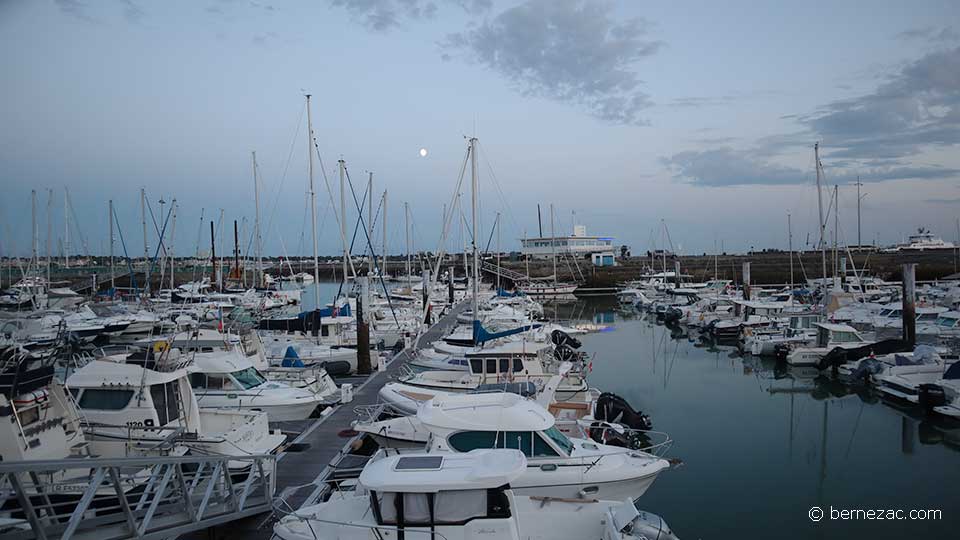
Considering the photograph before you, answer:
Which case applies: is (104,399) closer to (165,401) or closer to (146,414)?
(146,414)

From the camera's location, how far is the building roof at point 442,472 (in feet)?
22.4

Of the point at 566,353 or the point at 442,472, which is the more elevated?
the point at 442,472

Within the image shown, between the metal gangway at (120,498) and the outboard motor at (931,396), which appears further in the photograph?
the outboard motor at (931,396)

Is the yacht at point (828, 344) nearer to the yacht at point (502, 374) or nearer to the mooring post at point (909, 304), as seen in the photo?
the mooring post at point (909, 304)

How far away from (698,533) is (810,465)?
621 centimetres

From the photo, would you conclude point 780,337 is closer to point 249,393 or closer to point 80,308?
point 249,393

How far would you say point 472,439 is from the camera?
32.8 ft

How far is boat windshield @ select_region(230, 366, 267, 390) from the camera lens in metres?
16.0

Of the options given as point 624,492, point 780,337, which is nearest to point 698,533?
point 624,492

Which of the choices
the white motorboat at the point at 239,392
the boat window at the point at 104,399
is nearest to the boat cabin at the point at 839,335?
the white motorboat at the point at 239,392

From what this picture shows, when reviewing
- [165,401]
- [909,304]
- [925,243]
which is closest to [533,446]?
[165,401]

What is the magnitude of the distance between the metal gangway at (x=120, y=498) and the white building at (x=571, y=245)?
77735 mm

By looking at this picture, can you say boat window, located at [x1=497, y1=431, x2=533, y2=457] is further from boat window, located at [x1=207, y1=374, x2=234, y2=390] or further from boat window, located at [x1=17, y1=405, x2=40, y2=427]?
boat window, located at [x1=207, y1=374, x2=234, y2=390]

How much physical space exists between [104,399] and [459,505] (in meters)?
7.70
